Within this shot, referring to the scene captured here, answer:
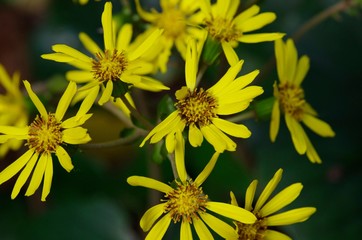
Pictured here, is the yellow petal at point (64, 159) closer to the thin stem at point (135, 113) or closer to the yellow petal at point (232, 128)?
the thin stem at point (135, 113)

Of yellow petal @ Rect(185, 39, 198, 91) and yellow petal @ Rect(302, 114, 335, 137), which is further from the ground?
yellow petal @ Rect(185, 39, 198, 91)

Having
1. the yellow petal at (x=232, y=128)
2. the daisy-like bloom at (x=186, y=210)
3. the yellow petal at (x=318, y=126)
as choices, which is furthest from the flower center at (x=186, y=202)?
the yellow petal at (x=318, y=126)

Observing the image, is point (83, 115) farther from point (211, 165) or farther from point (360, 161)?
point (360, 161)

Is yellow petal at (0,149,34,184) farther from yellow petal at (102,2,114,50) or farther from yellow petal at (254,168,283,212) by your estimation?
yellow petal at (254,168,283,212)

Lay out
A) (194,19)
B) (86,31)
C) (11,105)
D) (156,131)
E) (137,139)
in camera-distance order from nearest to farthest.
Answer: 1. (156,131)
2. (137,139)
3. (194,19)
4. (11,105)
5. (86,31)

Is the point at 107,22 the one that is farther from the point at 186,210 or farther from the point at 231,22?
the point at 186,210

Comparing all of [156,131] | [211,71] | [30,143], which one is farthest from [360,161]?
[30,143]

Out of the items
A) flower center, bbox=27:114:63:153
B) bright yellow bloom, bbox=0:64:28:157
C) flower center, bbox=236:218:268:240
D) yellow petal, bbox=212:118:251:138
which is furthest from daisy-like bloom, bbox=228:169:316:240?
bright yellow bloom, bbox=0:64:28:157
